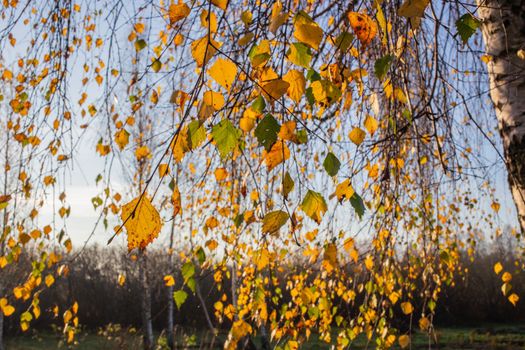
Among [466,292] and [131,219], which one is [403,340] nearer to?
[131,219]

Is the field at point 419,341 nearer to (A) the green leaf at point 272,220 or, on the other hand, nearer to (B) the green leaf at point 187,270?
(B) the green leaf at point 187,270

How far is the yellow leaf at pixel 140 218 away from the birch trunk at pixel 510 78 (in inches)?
58.7

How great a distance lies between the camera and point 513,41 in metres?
1.93

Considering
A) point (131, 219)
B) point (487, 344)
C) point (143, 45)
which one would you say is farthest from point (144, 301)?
point (131, 219)

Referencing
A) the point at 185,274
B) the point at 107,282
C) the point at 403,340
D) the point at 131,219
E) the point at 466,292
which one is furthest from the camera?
the point at 107,282

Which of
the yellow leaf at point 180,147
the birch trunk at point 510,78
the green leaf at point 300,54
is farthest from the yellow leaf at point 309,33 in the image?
the birch trunk at point 510,78

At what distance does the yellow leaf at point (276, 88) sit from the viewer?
2.60 ft

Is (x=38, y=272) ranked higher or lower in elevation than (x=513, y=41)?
lower

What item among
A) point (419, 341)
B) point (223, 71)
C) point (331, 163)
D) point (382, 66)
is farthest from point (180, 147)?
point (419, 341)

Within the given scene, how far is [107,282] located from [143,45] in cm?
1393

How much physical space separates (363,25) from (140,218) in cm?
55

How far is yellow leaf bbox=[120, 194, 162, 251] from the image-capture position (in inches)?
29.0

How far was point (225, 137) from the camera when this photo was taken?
77cm

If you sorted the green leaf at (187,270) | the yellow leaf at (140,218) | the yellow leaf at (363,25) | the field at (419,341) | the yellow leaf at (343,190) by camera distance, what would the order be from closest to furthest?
the yellow leaf at (140,218) < the yellow leaf at (363,25) < the yellow leaf at (343,190) < the green leaf at (187,270) < the field at (419,341)
